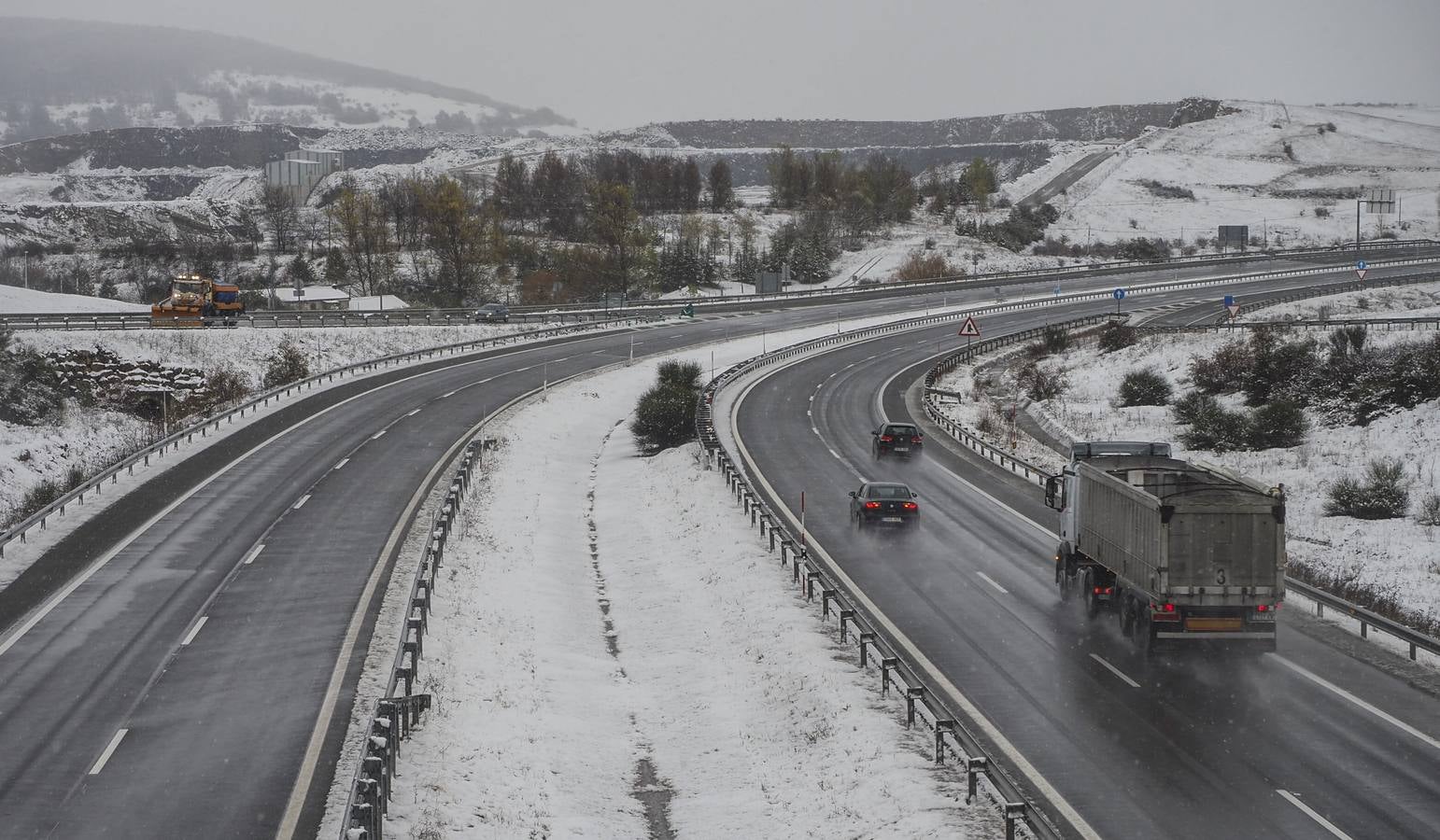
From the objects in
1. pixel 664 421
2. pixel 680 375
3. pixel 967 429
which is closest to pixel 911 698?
pixel 664 421

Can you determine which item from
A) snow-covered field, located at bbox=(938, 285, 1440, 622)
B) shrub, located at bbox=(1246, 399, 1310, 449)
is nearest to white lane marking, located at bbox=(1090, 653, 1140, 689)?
snow-covered field, located at bbox=(938, 285, 1440, 622)

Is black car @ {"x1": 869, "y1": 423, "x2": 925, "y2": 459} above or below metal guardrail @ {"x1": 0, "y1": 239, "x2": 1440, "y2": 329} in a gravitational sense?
below

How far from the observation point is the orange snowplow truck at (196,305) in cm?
7400

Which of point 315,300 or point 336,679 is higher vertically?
point 315,300

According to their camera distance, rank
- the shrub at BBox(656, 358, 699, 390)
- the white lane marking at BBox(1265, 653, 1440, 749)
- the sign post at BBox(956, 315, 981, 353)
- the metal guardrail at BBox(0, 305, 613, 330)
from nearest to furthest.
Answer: the white lane marking at BBox(1265, 653, 1440, 749) → the shrub at BBox(656, 358, 699, 390) → the sign post at BBox(956, 315, 981, 353) → the metal guardrail at BBox(0, 305, 613, 330)

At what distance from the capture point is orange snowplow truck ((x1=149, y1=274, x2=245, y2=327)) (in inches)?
2913

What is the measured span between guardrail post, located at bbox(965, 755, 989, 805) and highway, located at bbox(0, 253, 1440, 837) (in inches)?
66.6

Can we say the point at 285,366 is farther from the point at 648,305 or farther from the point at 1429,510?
the point at 1429,510

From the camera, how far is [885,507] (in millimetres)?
36938

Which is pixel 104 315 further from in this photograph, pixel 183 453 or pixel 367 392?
pixel 183 453

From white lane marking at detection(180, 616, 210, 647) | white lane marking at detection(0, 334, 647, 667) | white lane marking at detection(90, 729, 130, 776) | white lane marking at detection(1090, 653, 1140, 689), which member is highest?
white lane marking at detection(0, 334, 647, 667)

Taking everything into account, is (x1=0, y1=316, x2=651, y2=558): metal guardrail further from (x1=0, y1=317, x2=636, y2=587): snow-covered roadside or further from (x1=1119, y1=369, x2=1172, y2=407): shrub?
(x1=1119, y1=369, x2=1172, y2=407): shrub

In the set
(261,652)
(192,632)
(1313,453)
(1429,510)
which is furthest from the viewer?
(1313,453)

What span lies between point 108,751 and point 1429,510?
36085 millimetres
